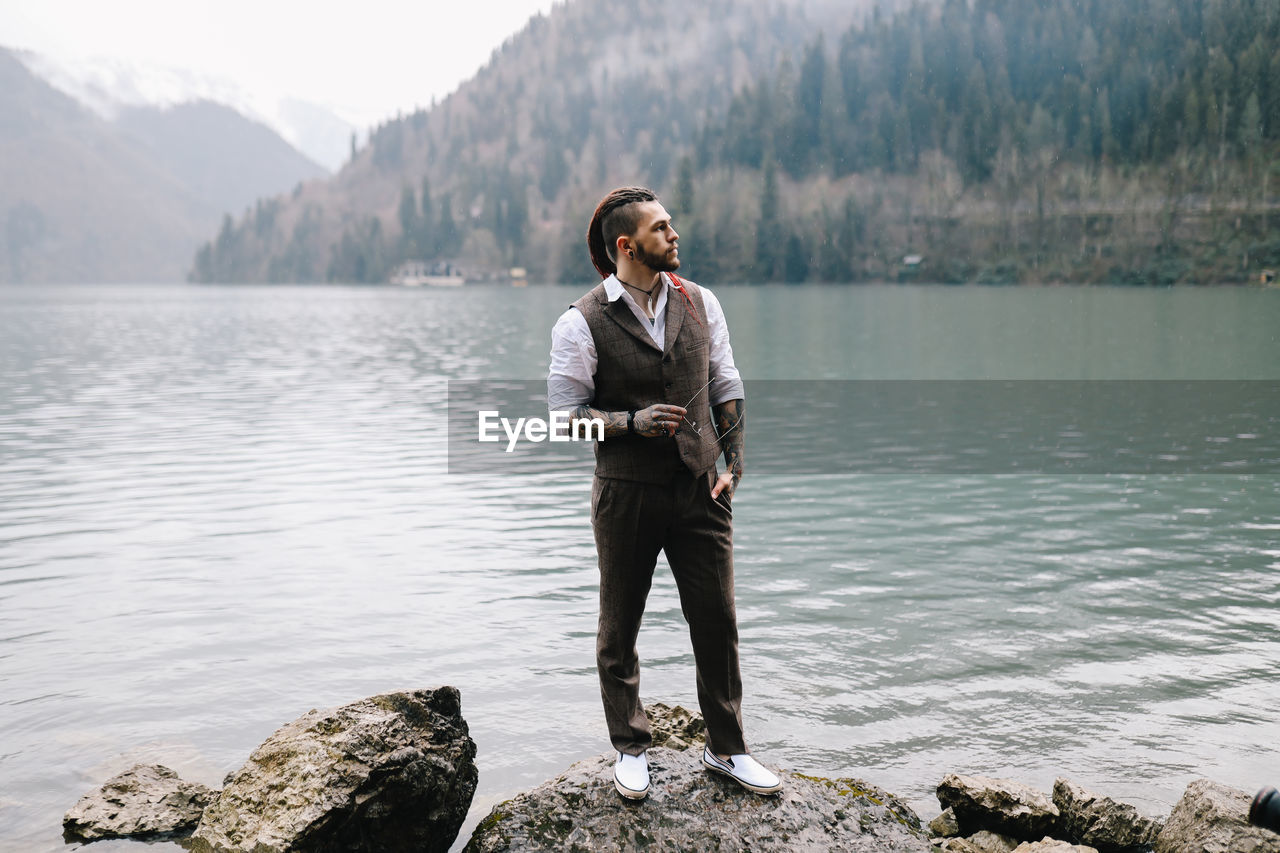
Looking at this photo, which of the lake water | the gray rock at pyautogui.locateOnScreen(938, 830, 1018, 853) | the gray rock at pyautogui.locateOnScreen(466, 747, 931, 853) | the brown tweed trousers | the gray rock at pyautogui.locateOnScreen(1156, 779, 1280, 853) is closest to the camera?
the brown tweed trousers

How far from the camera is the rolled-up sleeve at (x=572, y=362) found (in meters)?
4.85

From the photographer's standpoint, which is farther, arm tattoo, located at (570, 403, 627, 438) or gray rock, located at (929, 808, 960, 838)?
gray rock, located at (929, 808, 960, 838)

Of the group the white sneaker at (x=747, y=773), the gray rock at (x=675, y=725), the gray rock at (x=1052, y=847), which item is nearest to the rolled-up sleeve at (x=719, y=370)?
the white sneaker at (x=747, y=773)

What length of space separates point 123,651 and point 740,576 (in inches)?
269

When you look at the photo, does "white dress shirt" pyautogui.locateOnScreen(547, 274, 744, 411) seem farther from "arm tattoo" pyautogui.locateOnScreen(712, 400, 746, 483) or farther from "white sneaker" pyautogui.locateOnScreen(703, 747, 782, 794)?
"white sneaker" pyautogui.locateOnScreen(703, 747, 782, 794)

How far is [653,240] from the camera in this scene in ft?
16.3

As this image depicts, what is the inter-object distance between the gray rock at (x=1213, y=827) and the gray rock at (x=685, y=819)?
1.57 metres

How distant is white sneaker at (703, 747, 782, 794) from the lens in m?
5.41

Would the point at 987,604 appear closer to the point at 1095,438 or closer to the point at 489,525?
the point at 489,525

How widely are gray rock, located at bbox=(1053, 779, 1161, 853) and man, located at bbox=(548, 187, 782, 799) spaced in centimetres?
224

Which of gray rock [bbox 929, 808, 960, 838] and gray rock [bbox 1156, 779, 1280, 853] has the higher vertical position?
gray rock [bbox 1156, 779, 1280, 853]

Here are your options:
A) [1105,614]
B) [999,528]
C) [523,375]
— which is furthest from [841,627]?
[523,375]

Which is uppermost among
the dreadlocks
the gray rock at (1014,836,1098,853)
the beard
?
the dreadlocks

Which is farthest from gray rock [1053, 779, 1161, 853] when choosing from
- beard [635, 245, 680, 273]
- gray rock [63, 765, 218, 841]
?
gray rock [63, 765, 218, 841]
